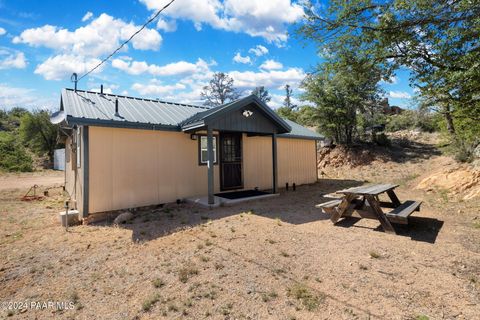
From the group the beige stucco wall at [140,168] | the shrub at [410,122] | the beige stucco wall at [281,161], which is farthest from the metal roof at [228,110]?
the shrub at [410,122]

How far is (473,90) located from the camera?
173 inches

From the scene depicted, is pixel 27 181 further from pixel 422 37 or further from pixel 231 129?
pixel 422 37

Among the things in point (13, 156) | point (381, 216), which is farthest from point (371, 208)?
point (13, 156)

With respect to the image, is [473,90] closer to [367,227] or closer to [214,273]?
[367,227]

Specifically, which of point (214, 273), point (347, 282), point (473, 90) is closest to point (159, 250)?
point (214, 273)

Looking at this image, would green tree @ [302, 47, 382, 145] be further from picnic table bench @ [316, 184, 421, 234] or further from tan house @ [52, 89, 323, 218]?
picnic table bench @ [316, 184, 421, 234]

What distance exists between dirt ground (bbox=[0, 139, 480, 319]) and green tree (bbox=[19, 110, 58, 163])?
73.7 feet

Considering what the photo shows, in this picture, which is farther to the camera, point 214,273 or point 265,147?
point 265,147

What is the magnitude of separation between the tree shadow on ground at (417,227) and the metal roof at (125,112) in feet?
13.9

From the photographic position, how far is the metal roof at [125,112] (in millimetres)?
6223

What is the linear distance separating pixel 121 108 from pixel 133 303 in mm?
6189

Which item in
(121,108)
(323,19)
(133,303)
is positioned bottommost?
(133,303)

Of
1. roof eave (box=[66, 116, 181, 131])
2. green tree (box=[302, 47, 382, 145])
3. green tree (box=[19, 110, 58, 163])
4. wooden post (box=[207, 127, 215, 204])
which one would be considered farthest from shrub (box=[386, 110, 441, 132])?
green tree (box=[19, 110, 58, 163])

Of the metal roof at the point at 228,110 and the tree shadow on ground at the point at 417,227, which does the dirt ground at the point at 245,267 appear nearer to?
the tree shadow on ground at the point at 417,227
